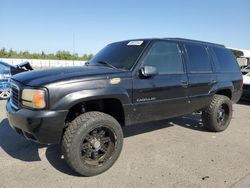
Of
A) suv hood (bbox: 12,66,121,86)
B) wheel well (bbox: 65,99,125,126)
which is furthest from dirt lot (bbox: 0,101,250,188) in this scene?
suv hood (bbox: 12,66,121,86)

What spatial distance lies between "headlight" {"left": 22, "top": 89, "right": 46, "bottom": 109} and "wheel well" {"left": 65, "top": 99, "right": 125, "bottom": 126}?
0.62 meters

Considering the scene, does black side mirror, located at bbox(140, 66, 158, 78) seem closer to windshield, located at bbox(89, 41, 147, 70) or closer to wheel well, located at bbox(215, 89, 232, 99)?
windshield, located at bbox(89, 41, 147, 70)

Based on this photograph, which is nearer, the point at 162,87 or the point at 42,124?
the point at 42,124

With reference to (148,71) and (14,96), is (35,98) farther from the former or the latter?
(148,71)

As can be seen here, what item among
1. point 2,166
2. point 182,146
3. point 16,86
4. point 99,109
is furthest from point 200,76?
point 2,166

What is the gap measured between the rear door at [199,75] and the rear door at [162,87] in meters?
0.22

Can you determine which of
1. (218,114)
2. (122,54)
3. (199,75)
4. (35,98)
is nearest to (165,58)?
(122,54)

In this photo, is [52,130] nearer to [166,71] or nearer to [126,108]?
[126,108]

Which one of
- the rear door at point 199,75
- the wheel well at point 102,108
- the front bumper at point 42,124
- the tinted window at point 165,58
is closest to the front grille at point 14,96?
the front bumper at point 42,124

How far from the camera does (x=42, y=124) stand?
325cm

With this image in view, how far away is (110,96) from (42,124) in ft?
3.17

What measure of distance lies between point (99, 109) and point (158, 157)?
1245 mm

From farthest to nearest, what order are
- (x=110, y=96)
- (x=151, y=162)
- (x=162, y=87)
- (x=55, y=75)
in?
(x=162, y=87), (x=151, y=162), (x=110, y=96), (x=55, y=75)

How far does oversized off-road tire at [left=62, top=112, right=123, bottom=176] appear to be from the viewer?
3434 mm
